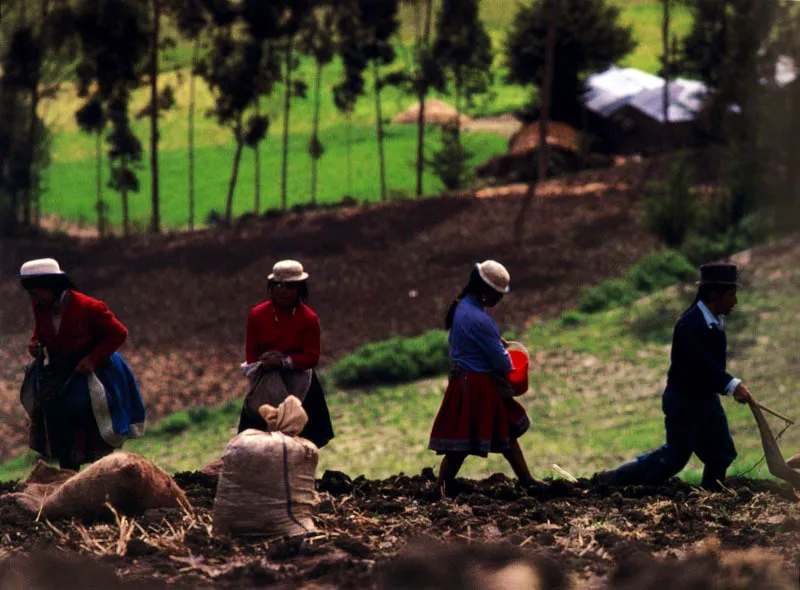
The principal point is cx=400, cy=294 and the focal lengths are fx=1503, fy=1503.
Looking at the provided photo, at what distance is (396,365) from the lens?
76.9 feet

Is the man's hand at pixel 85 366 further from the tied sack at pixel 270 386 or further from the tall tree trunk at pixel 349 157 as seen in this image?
the tall tree trunk at pixel 349 157

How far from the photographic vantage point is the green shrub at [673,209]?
26844mm

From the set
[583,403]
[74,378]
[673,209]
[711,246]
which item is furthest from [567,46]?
[74,378]

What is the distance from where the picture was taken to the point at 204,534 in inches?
329

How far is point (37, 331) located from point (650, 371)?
13124 millimetres

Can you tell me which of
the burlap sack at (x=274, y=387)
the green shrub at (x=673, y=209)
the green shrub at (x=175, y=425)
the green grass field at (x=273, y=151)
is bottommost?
the green grass field at (x=273, y=151)

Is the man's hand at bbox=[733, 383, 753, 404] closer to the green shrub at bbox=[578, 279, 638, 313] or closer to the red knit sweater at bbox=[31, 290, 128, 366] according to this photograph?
the red knit sweater at bbox=[31, 290, 128, 366]

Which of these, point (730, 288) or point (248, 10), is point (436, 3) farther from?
point (730, 288)

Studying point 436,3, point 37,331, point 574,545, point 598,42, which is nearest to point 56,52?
point 598,42

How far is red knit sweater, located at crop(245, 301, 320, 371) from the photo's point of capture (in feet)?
31.3

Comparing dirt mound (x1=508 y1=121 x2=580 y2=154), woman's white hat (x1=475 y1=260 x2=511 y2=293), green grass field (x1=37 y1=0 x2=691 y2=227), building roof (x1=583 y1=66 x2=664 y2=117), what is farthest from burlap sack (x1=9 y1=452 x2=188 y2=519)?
building roof (x1=583 y1=66 x2=664 y2=117)

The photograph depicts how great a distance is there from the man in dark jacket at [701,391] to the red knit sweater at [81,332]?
3480mm

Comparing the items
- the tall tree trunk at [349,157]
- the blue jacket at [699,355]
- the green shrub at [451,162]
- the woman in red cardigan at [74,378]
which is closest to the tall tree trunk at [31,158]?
the green shrub at [451,162]

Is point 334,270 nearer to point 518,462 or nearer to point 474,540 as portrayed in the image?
point 518,462
